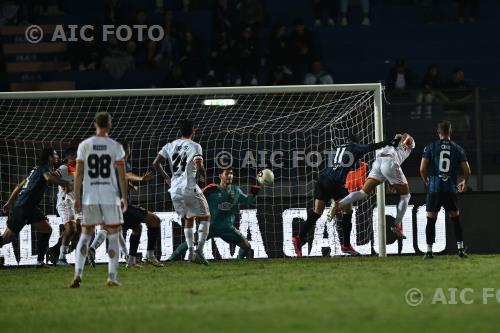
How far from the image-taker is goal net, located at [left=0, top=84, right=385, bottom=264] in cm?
1777

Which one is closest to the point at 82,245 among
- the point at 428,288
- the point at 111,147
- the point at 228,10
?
the point at 111,147

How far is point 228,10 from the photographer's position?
78.0 feet

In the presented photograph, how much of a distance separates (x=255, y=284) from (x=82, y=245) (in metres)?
1.89

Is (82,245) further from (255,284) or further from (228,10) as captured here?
(228,10)

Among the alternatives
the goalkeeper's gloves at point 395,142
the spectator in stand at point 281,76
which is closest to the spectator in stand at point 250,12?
the spectator in stand at point 281,76

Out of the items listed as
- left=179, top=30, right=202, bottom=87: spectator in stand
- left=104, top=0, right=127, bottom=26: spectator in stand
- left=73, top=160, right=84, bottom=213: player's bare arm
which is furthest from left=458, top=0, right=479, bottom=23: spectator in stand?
left=73, top=160, right=84, bottom=213: player's bare arm

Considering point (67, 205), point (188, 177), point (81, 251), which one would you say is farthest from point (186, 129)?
point (81, 251)

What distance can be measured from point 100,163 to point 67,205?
4.65 meters

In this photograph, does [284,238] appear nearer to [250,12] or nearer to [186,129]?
[186,129]

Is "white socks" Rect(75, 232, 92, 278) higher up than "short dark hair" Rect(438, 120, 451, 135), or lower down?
lower down

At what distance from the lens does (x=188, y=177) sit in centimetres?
1548

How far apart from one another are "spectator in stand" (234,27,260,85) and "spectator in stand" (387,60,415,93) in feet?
8.73

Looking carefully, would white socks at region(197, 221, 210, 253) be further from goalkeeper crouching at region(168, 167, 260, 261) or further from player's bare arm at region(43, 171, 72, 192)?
player's bare arm at region(43, 171, 72, 192)

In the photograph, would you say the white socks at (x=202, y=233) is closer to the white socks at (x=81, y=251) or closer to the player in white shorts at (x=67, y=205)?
the player in white shorts at (x=67, y=205)
